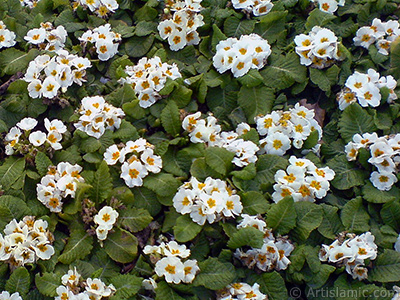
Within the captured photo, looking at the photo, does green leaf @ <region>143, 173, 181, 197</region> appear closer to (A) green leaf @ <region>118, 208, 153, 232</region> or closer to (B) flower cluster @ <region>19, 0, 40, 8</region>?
(A) green leaf @ <region>118, 208, 153, 232</region>

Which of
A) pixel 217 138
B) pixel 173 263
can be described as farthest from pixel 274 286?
pixel 217 138

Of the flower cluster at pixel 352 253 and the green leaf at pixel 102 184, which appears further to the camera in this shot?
the green leaf at pixel 102 184

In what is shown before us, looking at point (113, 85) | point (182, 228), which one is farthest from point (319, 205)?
point (113, 85)

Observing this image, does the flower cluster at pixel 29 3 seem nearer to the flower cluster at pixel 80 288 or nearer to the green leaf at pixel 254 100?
the green leaf at pixel 254 100

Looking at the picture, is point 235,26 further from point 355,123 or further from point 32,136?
point 32,136

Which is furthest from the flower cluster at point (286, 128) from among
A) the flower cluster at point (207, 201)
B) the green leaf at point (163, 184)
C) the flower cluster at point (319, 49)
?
the green leaf at point (163, 184)

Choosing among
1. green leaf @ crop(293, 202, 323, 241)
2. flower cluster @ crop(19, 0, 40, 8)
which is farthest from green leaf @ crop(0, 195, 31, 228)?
flower cluster @ crop(19, 0, 40, 8)
